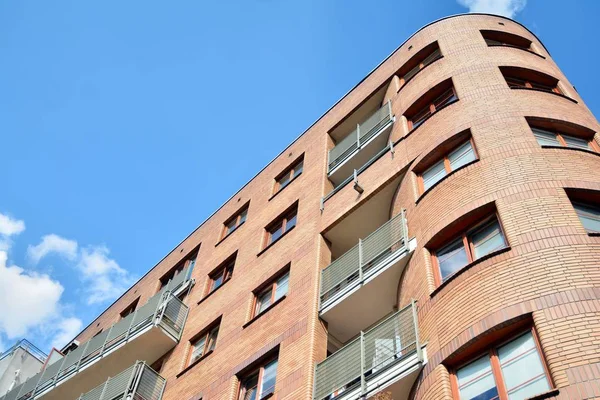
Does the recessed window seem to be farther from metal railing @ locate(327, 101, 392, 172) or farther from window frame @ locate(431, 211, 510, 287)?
window frame @ locate(431, 211, 510, 287)

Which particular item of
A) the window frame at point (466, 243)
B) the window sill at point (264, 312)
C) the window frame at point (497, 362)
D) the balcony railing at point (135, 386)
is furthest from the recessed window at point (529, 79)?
the balcony railing at point (135, 386)

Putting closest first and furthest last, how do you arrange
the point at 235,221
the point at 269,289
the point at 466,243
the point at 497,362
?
the point at 497,362 < the point at 466,243 < the point at 269,289 < the point at 235,221

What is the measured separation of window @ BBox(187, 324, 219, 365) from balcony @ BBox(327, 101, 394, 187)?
653 centimetres

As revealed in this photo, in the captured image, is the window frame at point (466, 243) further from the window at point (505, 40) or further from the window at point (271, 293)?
the window at point (505, 40)

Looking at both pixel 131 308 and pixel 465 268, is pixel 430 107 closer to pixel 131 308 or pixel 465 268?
pixel 465 268

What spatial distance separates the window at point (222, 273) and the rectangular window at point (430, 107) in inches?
332

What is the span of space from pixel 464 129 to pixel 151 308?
13.0m

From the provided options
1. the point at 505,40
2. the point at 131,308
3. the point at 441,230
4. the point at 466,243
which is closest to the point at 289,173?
the point at 505,40

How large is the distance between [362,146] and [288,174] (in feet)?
17.6

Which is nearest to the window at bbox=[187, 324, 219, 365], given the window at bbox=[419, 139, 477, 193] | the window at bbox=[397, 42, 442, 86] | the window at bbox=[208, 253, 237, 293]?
the window at bbox=[208, 253, 237, 293]

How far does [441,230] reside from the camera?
13016 mm

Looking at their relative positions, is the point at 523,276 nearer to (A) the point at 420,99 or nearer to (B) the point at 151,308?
(A) the point at 420,99

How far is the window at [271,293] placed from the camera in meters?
17.9

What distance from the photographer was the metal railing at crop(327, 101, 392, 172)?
19978 millimetres
